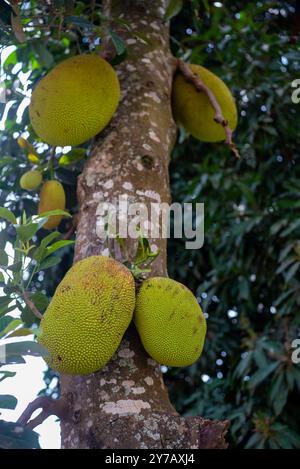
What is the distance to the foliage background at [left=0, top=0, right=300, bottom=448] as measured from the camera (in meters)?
2.37

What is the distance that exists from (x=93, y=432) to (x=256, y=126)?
204 centimetres

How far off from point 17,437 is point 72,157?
0.89 metres

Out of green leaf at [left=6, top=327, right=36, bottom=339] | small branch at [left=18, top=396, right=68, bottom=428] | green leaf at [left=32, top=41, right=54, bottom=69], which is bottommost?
small branch at [left=18, top=396, right=68, bottom=428]

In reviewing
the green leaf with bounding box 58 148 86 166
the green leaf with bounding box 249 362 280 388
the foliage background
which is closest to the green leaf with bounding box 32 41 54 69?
the green leaf with bounding box 58 148 86 166

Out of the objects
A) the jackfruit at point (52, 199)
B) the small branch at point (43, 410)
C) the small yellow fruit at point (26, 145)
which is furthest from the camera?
the small yellow fruit at point (26, 145)

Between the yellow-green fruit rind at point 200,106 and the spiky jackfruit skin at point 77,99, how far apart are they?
0.31 m

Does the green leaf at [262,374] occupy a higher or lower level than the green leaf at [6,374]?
lower

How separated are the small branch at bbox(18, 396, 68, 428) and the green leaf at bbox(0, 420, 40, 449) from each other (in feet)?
0.23

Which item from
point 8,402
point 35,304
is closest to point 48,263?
point 35,304

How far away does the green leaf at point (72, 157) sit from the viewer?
1.56m

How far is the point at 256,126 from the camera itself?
9.00 ft

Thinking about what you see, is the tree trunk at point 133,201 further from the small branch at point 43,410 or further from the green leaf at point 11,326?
the green leaf at point 11,326

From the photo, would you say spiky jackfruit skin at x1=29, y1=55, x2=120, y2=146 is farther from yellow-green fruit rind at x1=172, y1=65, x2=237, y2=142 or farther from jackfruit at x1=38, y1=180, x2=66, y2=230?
yellow-green fruit rind at x1=172, y1=65, x2=237, y2=142

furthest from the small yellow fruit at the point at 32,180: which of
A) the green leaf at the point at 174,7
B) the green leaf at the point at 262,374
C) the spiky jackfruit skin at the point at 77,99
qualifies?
the green leaf at the point at 262,374
